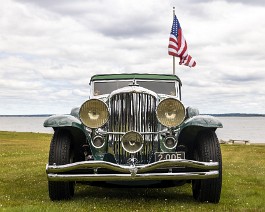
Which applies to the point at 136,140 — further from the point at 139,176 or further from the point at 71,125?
the point at 71,125

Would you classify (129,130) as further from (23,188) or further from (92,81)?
(23,188)

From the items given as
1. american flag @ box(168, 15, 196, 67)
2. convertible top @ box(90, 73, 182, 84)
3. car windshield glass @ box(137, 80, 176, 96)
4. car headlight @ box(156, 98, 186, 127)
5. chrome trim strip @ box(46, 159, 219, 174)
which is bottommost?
chrome trim strip @ box(46, 159, 219, 174)

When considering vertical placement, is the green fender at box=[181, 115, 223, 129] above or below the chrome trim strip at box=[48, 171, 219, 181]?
above

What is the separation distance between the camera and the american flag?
635 inches

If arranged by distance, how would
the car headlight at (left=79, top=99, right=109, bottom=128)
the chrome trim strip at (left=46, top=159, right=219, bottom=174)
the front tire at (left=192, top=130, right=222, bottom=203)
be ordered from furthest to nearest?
1. the front tire at (left=192, top=130, right=222, bottom=203)
2. the car headlight at (left=79, top=99, right=109, bottom=128)
3. the chrome trim strip at (left=46, top=159, right=219, bottom=174)

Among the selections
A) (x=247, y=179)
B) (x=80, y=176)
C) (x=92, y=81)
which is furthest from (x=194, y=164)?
(x=247, y=179)

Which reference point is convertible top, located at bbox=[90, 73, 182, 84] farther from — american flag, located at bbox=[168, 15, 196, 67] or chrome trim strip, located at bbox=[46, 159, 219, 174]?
american flag, located at bbox=[168, 15, 196, 67]

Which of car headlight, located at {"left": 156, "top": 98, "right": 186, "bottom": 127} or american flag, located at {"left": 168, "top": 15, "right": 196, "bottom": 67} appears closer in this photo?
car headlight, located at {"left": 156, "top": 98, "right": 186, "bottom": 127}

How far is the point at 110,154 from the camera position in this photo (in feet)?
23.9

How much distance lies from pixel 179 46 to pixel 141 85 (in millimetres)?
7752

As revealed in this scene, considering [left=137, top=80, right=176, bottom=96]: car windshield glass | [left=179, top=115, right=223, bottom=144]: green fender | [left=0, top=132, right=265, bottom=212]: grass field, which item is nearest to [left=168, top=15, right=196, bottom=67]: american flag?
[left=0, top=132, right=265, bottom=212]: grass field

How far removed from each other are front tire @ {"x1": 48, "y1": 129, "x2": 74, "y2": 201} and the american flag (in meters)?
9.08

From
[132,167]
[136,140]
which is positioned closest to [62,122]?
[136,140]

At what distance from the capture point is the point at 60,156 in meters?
7.19
